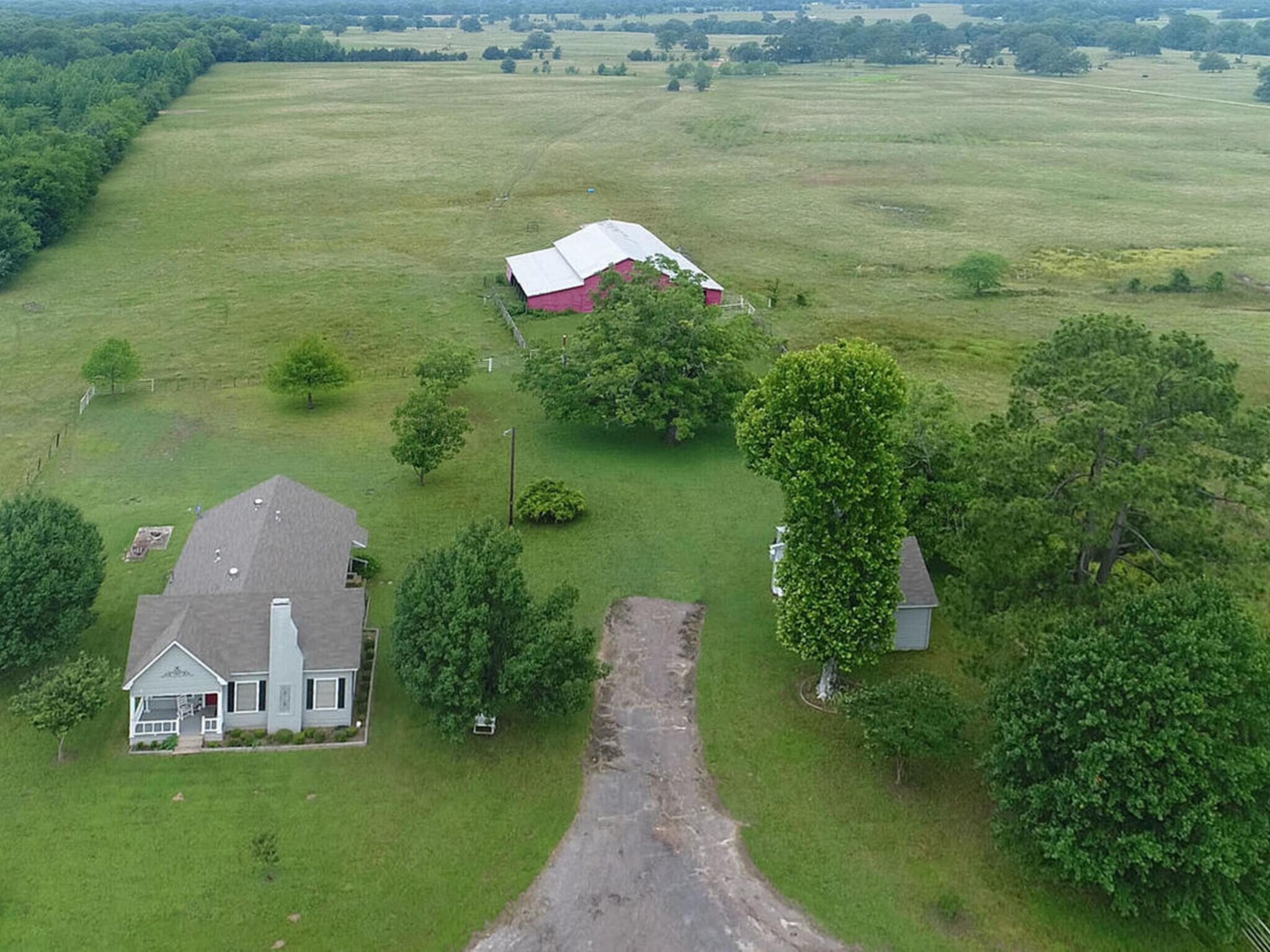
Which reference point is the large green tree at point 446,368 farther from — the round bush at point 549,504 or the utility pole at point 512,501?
the round bush at point 549,504

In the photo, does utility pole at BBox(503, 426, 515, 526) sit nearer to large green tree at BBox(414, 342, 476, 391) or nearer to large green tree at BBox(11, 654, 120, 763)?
large green tree at BBox(414, 342, 476, 391)

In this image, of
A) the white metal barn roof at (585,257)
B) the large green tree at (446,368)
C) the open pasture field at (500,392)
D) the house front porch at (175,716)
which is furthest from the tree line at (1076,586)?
the white metal barn roof at (585,257)

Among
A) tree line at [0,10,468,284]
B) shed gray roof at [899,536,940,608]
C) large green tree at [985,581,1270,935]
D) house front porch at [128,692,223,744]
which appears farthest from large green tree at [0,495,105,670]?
tree line at [0,10,468,284]

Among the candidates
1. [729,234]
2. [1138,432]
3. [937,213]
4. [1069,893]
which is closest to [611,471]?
[1138,432]

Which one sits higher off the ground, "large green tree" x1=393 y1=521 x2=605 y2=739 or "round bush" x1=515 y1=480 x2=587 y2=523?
"large green tree" x1=393 y1=521 x2=605 y2=739

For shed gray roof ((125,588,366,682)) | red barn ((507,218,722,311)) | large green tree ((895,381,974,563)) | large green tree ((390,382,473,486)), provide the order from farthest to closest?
red barn ((507,218,722,311)), large green tree ((390,382,473,486)), large green tree ((895,381,974,563)), shed gray roof ((125,588,366,682))

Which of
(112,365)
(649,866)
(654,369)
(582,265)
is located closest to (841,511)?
(649,866)
